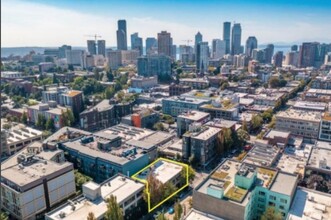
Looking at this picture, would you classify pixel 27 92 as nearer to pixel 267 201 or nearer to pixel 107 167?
pixel 107 167

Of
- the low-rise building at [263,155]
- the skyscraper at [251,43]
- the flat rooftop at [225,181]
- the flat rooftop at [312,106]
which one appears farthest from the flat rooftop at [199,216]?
the skyscraper at [251,43]

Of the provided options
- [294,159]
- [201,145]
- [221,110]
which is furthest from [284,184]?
[221,110]

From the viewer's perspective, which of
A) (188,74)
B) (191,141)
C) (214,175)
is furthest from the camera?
(188,74)

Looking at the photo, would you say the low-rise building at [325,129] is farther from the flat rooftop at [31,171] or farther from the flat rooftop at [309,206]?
the flat rooftop at [31,171]

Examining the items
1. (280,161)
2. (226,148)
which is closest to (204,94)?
(226,148)

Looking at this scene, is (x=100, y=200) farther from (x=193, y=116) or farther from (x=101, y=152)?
(x=193, y=116)

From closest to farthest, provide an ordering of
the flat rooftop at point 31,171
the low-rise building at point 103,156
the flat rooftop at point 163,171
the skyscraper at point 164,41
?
the flat rooftop at point 31,171
the flat rooftop at point 163,171
the low-rise building at point 103,156
the skyscraper at point 164,41
